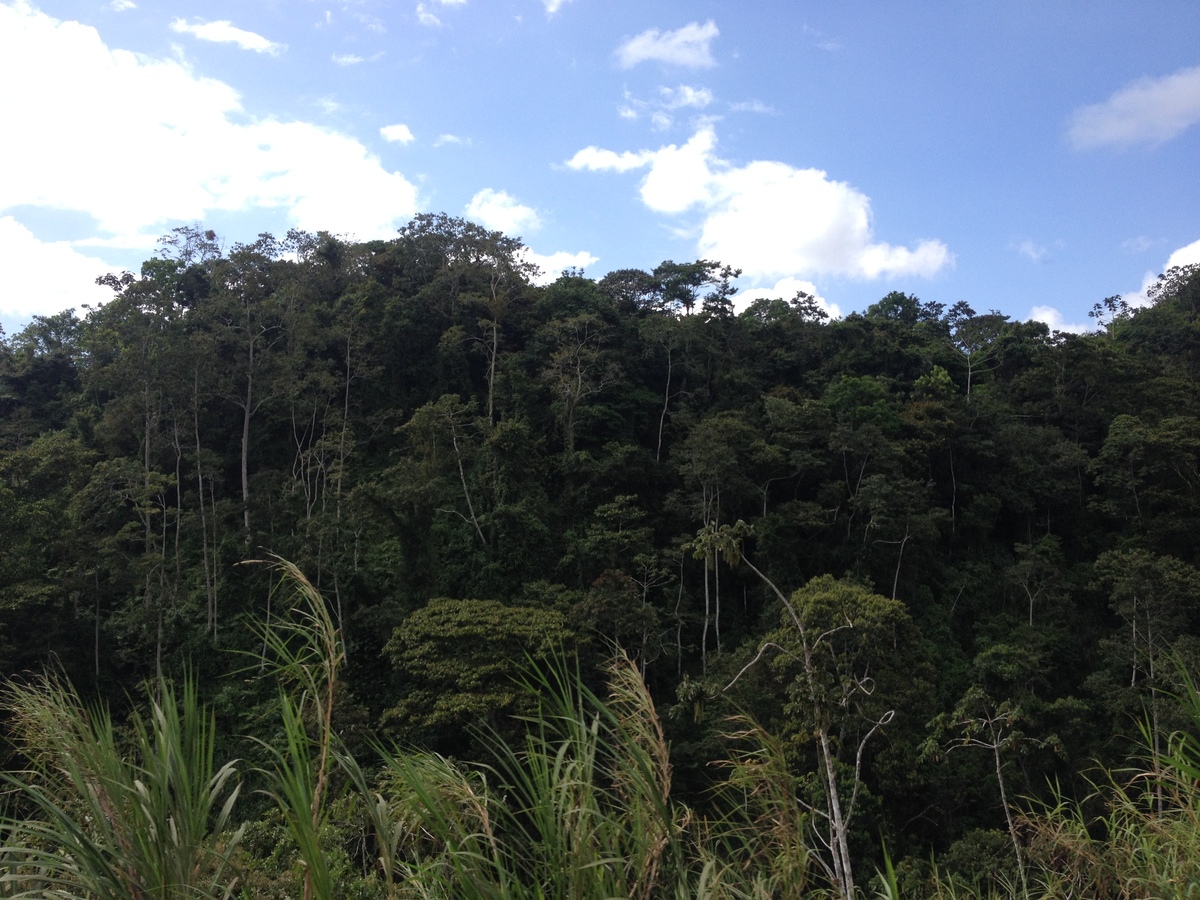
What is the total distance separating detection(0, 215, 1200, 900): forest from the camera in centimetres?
1073

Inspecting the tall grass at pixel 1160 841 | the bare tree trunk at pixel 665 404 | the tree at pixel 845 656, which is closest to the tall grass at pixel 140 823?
the tall grass at pixel 1160 841

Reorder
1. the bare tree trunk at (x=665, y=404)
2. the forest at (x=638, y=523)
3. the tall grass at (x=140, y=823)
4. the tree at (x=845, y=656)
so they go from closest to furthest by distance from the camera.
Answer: the tall grass at (x=140, y=823), the tree at (x=845, y=656), the forest at (x=638, y=523), the bare tree trunk at (x=665, y=404)

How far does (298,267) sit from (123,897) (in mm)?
20095

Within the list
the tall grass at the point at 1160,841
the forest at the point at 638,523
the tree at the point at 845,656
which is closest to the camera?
the tall grass at the point at 1160,841

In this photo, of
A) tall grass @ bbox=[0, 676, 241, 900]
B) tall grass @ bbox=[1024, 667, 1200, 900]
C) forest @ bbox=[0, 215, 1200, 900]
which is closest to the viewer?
tall grass @ bbox=[0, 676, 241, 900]

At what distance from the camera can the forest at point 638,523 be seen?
10734mm

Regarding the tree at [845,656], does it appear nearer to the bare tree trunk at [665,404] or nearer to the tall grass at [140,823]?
the bare tree trunk at [665,404]

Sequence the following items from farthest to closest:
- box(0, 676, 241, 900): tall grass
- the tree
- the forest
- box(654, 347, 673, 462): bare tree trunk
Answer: box(654, 347, 673, 462): bare tree trunk < the forest < the tree < box(0, 676, 241, 900): tall grass

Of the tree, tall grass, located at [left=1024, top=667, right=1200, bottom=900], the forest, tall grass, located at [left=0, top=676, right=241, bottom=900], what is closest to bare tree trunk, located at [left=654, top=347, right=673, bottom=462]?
the forest

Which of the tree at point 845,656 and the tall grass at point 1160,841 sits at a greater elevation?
the tall grass at point 1160,841

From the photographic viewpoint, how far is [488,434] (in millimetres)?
16359

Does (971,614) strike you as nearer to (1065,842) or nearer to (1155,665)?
(1155,665)

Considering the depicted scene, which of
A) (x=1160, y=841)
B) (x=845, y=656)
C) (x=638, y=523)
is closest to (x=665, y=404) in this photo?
(x=638, y=523)

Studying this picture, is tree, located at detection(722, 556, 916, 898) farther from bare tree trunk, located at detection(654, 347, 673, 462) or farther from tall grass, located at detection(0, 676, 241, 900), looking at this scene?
tall grass, located at detection(0, 676, 241, 900)
